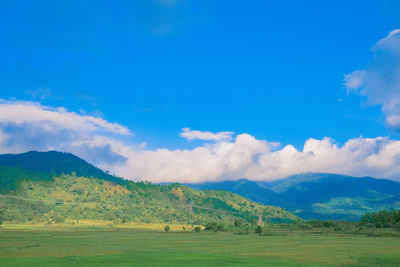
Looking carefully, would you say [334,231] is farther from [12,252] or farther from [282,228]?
[12,252]

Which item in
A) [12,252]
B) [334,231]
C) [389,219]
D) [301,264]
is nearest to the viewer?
[301,264]

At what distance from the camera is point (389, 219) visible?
6398 inches

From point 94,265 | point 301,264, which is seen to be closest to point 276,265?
point 301,264

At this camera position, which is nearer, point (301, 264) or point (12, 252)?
point (301, 264)

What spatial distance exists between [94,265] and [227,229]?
136 metres

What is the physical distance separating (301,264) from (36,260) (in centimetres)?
4189

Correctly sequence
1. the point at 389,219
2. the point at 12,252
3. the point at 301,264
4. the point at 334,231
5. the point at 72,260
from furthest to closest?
the point at 389,219, the point at 334,231, the point at 12,252, the point at 72,260, the point at 301,264

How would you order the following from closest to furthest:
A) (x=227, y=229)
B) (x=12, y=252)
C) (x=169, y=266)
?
(x=169, y=266)
(x=12, y=252)
(x=227, y=229)

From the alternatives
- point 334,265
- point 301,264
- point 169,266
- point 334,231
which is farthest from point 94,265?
point 334,231

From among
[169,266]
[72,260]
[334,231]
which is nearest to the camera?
[169,266]

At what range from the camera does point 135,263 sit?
52344 millimetres

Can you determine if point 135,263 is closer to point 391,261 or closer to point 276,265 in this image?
point 276,265

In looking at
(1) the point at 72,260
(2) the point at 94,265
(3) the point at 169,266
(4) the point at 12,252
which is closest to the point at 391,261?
(3) the point at 169,266

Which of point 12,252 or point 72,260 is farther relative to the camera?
point 12,252
